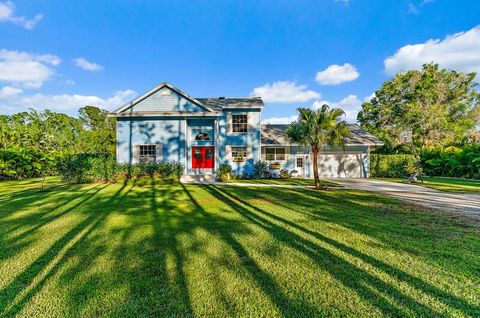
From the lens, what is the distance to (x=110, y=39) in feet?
60.4

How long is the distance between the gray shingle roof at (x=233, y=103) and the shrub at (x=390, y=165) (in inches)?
459

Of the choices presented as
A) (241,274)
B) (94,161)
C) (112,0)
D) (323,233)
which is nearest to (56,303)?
(241,274)

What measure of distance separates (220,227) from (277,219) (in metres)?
1.69

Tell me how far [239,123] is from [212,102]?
3315mm

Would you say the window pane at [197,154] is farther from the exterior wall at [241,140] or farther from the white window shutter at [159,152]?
the white window shutter at [159,152]

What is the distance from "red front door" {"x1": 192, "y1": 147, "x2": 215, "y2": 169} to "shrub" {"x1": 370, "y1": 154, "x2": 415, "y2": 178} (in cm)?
1447

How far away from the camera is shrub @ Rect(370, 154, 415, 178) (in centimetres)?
2034

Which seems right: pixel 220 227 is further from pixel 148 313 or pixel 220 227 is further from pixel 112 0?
pixel 112 0

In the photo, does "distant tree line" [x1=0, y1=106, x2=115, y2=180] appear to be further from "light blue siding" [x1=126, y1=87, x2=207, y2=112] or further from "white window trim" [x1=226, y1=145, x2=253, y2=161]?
"white window trim" [x1=226, y1=145, x2=253, y2=161]

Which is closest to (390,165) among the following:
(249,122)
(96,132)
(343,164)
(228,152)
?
(343,164)

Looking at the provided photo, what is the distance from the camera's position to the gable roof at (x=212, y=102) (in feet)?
57.9

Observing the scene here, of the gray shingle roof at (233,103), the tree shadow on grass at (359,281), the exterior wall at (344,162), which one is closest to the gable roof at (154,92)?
the gray shingle roof at (233,103)

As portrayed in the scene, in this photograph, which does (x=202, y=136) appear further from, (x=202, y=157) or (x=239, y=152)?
(x=239, y=152)

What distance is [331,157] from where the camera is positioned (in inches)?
808
